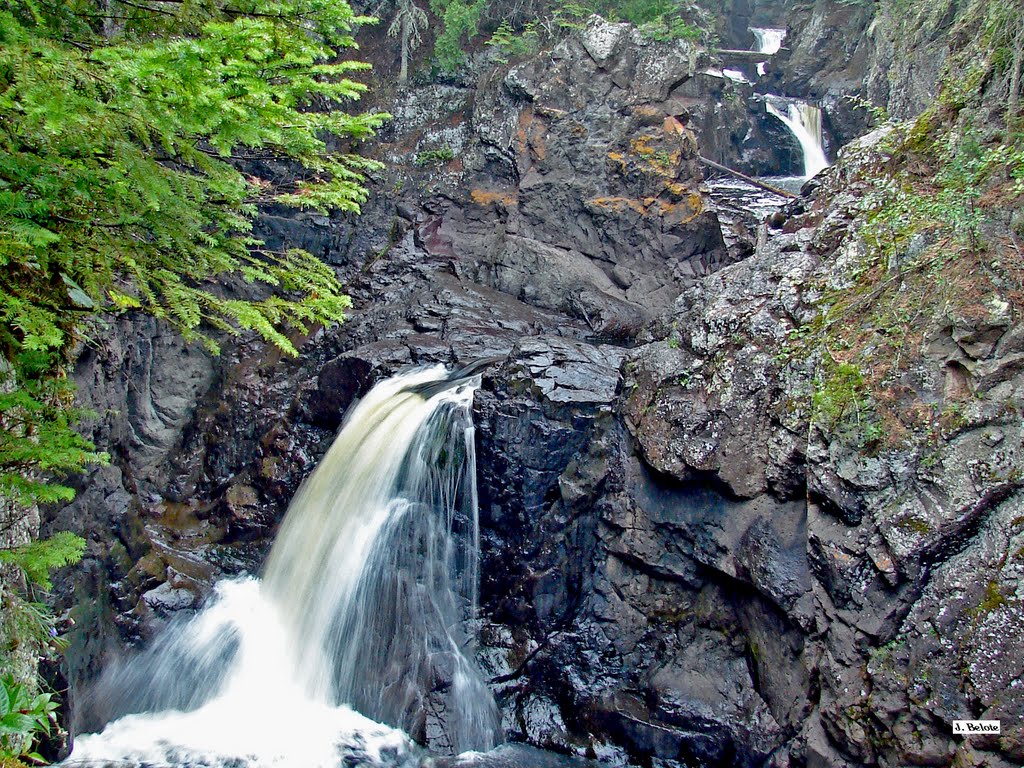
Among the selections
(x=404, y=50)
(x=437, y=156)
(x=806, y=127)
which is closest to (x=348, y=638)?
(x=437, y=156)

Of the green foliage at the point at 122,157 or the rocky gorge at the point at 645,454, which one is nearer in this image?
the green foliage at the point at 122,157

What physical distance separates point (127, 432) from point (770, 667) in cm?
965

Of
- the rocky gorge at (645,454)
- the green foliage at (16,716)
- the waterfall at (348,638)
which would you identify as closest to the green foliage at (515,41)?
the rocky gorge at (645,454)

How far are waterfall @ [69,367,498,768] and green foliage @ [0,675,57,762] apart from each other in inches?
113

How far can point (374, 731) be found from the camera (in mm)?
6863

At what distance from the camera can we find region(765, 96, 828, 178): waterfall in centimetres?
1666

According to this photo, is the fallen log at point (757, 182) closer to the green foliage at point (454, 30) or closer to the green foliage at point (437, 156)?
the green foliage at point (437, 156)

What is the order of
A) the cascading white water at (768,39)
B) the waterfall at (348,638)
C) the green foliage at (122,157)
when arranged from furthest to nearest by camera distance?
the cascading white water at (768,39), the waterfall at (348,638), the green foliage at (122,157)

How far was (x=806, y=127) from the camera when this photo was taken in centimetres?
1728

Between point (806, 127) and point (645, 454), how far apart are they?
14102mm

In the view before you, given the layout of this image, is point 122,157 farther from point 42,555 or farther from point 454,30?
point 454,30

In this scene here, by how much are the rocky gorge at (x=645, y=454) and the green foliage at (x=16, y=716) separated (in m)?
3.64

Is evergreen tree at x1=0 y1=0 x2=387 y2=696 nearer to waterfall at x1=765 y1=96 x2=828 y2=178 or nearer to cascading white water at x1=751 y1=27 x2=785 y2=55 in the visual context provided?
waterfall at x1=765 y1=96 x2=828 y2=178

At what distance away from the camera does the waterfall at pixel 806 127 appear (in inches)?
656
